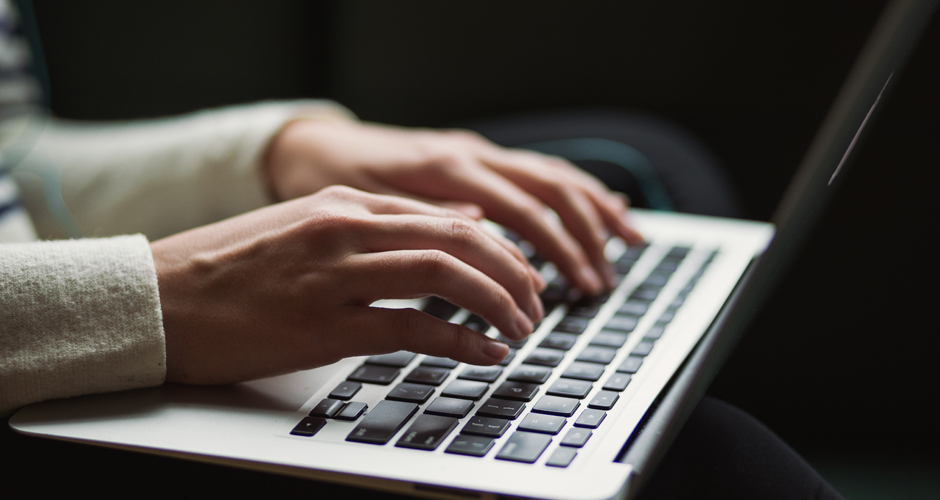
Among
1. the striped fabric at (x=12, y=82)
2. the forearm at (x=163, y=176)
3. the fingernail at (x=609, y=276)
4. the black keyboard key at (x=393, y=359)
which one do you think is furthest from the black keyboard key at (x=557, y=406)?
the striped fabric at (x=12, y=82)

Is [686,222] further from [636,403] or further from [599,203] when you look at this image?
[636,403]

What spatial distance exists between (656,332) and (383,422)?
0.22 metres

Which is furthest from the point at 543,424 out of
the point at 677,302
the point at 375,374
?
the point at 677,302

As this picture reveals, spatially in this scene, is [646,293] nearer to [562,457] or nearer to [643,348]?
[643,348]

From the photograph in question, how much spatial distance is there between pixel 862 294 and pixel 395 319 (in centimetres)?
66

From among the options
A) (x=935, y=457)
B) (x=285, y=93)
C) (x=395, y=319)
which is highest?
(x=395, y=319)

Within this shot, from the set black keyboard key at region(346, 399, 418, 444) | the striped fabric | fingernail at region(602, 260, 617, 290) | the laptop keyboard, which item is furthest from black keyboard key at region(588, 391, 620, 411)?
the striped fabric

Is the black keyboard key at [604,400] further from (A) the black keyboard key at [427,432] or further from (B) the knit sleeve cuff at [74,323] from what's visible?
(B) the knit sleeve cuff at [74,323]

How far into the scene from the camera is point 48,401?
1.36ft

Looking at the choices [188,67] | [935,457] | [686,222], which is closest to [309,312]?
[686,222]

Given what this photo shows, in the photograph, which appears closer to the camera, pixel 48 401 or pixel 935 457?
pixel 48 401

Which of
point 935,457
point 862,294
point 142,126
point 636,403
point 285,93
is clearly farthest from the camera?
point 285,93

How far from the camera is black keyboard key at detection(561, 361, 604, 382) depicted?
432 mm

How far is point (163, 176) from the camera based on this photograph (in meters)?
0.78
